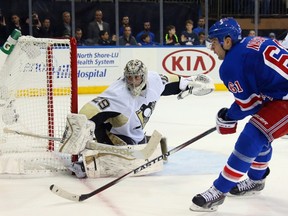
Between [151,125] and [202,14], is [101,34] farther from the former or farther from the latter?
[151,125]

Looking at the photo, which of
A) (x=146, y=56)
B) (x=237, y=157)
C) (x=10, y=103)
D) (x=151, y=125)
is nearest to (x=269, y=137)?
(x=237, y=157)

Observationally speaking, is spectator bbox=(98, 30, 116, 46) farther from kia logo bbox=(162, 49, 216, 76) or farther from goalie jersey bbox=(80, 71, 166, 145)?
goalie jersey bbox=(80, 71, 166, 145)

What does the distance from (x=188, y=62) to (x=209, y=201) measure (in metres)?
5.86

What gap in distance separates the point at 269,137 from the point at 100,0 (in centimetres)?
698

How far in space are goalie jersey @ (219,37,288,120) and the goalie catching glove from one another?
1093mm

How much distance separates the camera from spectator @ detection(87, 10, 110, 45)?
27.5 feet

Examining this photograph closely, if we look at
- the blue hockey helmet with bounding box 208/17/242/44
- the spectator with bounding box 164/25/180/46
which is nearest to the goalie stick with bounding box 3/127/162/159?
the blue hockey helmet with bounding box 208/17/242/44

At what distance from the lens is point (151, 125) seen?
5.40m

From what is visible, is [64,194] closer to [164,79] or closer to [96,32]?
[164,79]

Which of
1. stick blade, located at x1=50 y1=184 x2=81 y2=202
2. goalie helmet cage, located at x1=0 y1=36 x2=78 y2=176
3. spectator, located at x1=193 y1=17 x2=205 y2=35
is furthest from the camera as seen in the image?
spectator, located at x1=193 y1=17 x2=205 y2=35

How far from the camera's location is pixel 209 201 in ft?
8.68

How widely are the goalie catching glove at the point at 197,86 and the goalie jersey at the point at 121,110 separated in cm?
14

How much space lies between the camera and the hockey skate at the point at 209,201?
265cm

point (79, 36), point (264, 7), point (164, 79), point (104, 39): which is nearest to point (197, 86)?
point (164, 79)
